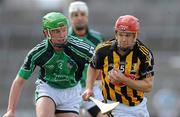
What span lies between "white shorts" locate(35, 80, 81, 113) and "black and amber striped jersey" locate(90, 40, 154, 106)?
2.12ft

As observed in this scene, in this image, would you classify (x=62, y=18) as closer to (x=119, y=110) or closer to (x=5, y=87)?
(x=119, y=110)

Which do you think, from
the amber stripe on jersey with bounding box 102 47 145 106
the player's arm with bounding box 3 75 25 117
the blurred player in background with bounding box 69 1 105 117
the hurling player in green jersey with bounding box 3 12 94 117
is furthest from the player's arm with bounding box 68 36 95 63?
the blurred player in background with bounding box 69 1 105 117

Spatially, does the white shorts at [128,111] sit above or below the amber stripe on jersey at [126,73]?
below

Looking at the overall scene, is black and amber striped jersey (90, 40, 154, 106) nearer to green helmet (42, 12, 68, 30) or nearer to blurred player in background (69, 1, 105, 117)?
green helmet (42, 12, 68, 30)

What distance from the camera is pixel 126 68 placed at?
11539 millimetres

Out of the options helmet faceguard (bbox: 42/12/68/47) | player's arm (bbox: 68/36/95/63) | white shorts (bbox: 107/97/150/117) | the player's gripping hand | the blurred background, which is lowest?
the blurred background

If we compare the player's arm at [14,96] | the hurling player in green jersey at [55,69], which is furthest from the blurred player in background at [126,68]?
the player's arm at [14,96]

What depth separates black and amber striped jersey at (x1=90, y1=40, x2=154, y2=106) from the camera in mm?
11500

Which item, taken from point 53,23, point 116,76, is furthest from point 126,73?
point 53,23

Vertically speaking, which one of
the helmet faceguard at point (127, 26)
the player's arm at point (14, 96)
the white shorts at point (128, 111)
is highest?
the helmet faceguard at point (127, 26)

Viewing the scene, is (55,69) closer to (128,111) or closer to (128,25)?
(128,111)

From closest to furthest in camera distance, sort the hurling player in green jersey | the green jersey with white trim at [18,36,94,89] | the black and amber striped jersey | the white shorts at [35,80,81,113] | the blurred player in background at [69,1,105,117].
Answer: the black and amber striped jersey < the hurling player in green jersey < the green jersey with white trim at [18,36,94,89] < the white shorts at [35,80,81,113] < the blurred player in background at [69,1,105,117]

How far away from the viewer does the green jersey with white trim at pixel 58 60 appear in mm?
11898

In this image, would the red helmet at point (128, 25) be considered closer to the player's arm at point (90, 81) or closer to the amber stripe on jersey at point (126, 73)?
the amber stripe on jersey at point (126, 73)
